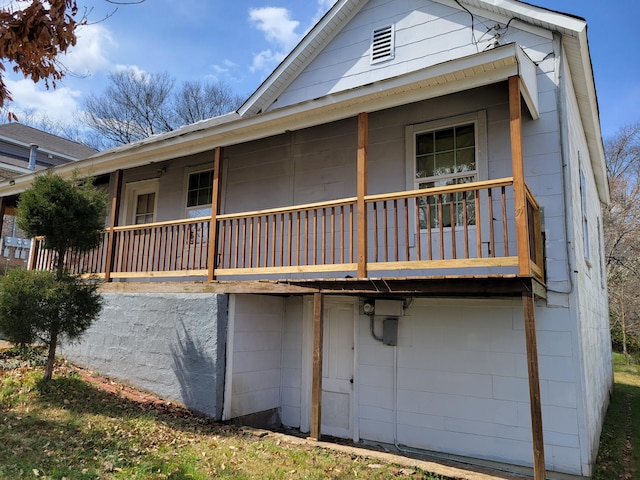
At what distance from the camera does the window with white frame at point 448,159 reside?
6.27 metres

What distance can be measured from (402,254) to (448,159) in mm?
1525

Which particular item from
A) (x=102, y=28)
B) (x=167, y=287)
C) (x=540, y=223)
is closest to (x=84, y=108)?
(x=167, y=287)

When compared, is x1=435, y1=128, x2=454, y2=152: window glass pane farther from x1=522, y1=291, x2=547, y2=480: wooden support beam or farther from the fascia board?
x1=522, y1=291, x2=547, y2=480: wooden support beam

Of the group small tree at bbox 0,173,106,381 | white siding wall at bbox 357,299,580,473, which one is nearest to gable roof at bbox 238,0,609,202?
white siding wall at bbox 357,299,580,473

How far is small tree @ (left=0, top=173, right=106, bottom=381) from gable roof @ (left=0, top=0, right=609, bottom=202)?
1649 millimetres

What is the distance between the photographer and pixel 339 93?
5711 mm

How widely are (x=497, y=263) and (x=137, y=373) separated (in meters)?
5.94

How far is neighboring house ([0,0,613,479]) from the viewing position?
17.3 feet

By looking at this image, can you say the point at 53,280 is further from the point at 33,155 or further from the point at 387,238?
the point at 33,155

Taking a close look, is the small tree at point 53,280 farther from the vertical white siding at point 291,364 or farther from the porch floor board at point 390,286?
the vertical white siding at point 291,364

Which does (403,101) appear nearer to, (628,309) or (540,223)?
(540,223)

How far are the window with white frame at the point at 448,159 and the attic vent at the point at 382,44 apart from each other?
1.67 meters

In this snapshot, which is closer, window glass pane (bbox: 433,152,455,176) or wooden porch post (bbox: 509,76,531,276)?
wooden porch post (bbox: 509,76,531,276)

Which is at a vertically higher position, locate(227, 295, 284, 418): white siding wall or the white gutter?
the white gutter
